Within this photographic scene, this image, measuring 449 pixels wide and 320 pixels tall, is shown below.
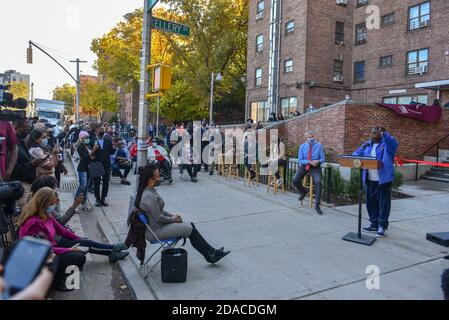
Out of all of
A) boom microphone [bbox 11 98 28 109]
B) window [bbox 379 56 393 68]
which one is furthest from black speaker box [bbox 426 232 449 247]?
window [bbox 379 56 393 68]

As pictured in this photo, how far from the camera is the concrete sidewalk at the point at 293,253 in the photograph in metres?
4.53

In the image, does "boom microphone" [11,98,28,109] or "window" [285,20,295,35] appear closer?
"boom microphone" [11,98,28,109]

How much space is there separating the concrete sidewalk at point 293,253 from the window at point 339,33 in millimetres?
18289

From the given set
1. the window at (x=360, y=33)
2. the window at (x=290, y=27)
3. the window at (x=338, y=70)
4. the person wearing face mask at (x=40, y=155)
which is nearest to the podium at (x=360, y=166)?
the person wearing face mask at (x=40, y=155)

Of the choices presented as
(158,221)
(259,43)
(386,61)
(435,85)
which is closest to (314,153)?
(158,221)

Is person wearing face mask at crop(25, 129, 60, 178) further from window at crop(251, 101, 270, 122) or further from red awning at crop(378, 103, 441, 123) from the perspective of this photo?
window at crop(251, 101, 270, 122)

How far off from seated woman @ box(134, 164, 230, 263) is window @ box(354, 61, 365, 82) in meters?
23.1

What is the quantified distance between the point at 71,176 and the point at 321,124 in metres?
9.71

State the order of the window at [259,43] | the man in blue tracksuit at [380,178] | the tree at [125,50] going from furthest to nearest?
the tree at [125,50]
the window at [259,43]
the man in blue tracksuit at [380,178]

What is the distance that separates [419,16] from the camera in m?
21.3

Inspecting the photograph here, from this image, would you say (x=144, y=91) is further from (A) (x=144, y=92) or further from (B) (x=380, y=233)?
(B) (x=380, y=233)

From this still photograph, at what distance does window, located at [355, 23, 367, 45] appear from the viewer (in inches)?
993

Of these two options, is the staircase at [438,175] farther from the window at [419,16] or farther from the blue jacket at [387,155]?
the window at [419,16]
